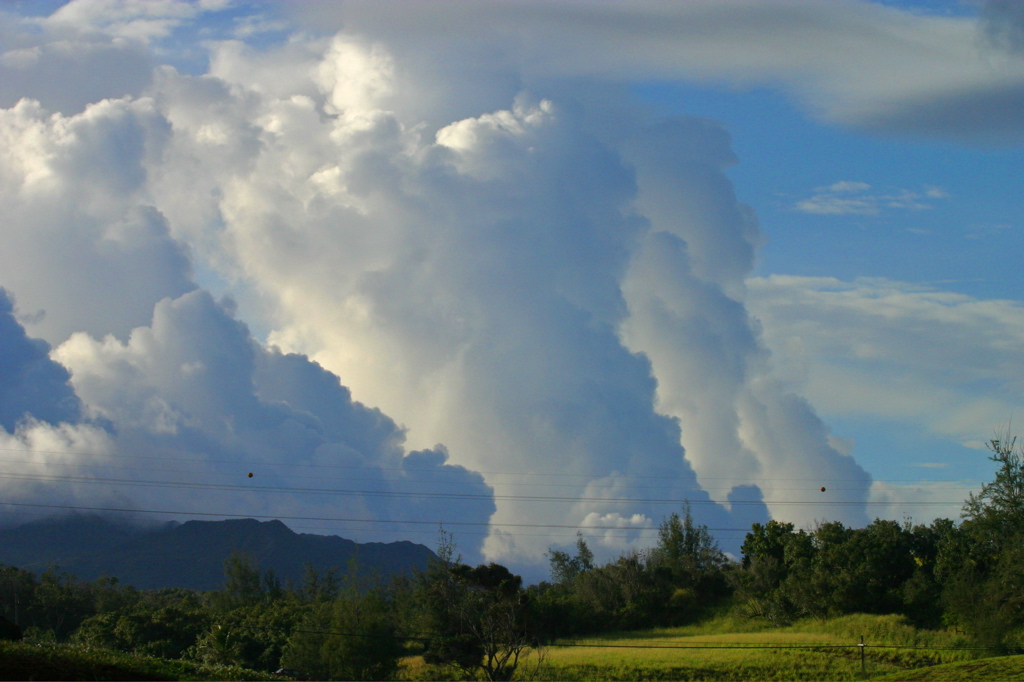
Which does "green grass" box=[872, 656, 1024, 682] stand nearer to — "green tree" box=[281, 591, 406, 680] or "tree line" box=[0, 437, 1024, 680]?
"tree line" box=[0, 437, 1024, 680]

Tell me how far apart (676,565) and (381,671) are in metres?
52.8

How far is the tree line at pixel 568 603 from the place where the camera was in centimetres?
7962

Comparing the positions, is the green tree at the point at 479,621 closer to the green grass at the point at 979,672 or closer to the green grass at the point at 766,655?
the green grass at the point at 766,655

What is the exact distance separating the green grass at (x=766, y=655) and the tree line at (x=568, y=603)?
3.75 m

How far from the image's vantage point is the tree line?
261 ft

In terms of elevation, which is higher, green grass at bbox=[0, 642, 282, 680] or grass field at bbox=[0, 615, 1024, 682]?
green grass at bbox=[0, 642, 282, 680]

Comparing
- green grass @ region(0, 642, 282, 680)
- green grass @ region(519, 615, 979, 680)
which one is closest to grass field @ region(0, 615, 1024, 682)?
green grass @ region(519, 615, 979, 680)

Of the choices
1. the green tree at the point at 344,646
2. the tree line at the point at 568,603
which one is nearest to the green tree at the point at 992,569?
the tree line at the point at 568,603

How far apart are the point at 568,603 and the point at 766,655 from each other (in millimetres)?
32543

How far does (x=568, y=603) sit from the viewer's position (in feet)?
345

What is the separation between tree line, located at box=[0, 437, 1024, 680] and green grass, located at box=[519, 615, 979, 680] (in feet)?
12.3

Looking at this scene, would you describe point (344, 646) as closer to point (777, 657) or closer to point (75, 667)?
point (777, 657)

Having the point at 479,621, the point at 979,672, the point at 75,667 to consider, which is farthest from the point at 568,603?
the point at 75,667

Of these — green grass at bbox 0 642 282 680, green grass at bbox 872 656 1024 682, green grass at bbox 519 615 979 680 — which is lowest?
green grass at bbox 519 615 979 680
